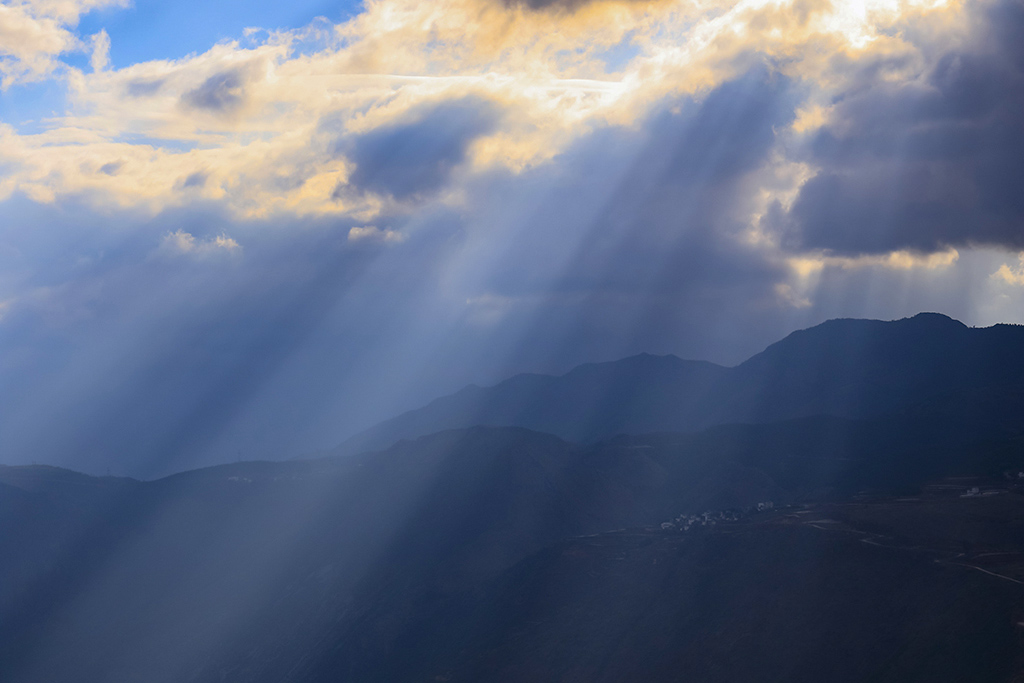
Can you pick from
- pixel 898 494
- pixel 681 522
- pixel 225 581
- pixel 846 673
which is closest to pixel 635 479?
pixel 681 522

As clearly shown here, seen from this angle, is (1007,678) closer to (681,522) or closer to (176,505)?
(681,522)

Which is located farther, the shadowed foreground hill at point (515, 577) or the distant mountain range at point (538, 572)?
the shadowed foreground hill at point (515, 577)

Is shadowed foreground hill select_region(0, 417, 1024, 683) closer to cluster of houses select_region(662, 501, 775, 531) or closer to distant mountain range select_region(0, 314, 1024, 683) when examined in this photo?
distant mountain range select_region(0, 314, 1024, 683)

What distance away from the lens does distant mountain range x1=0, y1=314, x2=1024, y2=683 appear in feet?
290

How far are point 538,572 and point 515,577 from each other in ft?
25.5

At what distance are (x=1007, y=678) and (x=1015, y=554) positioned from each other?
27.8 meters

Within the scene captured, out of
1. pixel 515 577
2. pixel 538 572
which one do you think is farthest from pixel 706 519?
pixel 515 577

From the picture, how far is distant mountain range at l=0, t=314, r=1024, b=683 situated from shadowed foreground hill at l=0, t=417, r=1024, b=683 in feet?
1.30

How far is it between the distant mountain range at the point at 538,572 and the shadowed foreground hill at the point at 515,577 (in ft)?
1.30

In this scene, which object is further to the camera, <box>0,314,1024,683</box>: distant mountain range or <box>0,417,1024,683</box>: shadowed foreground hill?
<box>0,417,1024,683</box>: shadowed foreground hill

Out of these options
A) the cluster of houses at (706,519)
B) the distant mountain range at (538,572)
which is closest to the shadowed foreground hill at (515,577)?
the distant mountain range at (538,572)

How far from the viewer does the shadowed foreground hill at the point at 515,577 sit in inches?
3482

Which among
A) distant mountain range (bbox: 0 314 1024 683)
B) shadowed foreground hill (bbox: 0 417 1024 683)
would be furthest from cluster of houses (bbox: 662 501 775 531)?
shadowed foreground hill (bbox: 0 417 1024 683)

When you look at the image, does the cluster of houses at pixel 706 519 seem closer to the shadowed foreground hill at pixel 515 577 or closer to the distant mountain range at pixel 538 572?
the distant mountain range at pixel 538 572
